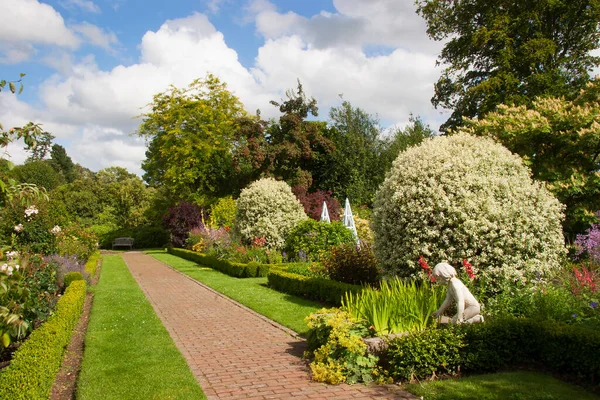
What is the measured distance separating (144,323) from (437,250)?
216 inches

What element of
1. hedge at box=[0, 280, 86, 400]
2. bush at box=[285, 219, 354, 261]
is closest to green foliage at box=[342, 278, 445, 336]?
hedge at box=[0, 280, 86, 400]

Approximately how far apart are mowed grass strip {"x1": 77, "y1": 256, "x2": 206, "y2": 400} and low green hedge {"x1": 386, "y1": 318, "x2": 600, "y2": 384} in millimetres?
2343

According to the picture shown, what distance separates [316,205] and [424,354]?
843 inches

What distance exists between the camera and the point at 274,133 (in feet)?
106

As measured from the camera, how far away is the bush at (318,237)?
15.4 meters

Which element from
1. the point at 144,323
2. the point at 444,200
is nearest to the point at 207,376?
the point at 144,323

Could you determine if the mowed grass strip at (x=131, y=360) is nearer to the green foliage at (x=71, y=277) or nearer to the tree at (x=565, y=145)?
the green foliage at (x=71, y=277)

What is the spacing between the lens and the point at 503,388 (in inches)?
195

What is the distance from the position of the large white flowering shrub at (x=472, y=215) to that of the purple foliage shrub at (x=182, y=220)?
24.6 metres

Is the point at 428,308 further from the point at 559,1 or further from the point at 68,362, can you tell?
the point at 559,1

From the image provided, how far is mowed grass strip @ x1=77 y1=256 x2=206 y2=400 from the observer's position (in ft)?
17.6

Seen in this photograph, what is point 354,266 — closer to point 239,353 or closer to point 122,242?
point 239,353

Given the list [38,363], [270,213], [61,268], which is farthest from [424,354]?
[270,213]

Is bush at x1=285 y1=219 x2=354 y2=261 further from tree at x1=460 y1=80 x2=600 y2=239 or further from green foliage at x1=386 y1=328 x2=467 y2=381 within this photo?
green foliage at x1=386 y1=328 x2=467 y2=381
